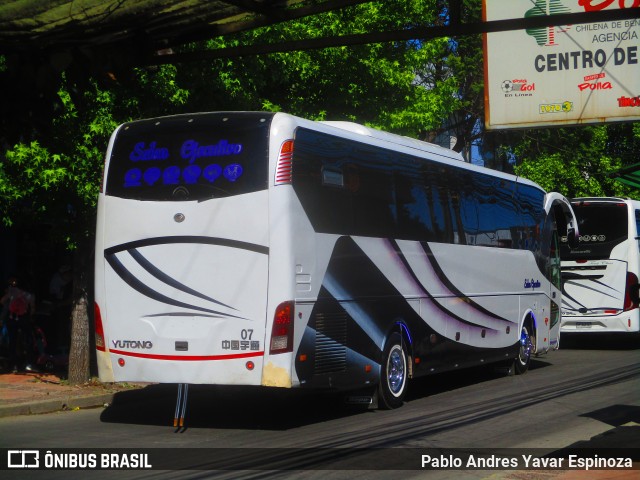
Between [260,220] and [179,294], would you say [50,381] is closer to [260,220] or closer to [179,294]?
[179,294]

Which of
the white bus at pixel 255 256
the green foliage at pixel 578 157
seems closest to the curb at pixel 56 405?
the white bus at pixel 255 256

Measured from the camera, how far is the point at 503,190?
17891 millimetres

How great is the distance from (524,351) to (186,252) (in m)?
9.47

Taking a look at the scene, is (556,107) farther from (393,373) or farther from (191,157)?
(191,157)

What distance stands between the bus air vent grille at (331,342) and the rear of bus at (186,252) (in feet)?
2.78

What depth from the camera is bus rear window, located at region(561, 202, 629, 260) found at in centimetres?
2362

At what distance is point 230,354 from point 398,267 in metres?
3.43

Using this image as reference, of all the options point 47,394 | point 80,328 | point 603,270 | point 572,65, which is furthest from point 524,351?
point 47,394

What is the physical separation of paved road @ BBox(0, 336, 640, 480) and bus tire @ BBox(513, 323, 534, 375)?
1413 millimetres

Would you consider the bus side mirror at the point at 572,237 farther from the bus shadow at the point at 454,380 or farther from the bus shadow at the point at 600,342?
the bus shadow at the point at 600,342

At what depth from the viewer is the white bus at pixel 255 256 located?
11.0 m

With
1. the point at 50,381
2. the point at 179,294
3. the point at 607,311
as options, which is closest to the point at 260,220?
the point at 179,294

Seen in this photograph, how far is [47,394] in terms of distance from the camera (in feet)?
47.2

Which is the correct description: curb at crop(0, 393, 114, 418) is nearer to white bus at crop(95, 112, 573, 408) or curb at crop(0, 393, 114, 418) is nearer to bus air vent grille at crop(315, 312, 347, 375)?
white bus at crop(95, 112, 573, 408)
